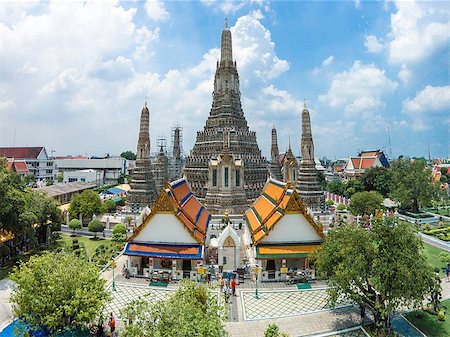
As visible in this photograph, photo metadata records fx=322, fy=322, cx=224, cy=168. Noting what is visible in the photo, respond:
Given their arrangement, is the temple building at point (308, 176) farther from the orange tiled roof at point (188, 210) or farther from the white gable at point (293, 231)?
the white gable at point (293, 231)

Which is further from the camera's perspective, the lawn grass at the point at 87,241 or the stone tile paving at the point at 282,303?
the lawn grass at the point at 87,241

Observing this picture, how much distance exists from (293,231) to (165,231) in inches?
415

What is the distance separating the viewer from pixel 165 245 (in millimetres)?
26156

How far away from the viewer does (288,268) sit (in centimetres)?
2684

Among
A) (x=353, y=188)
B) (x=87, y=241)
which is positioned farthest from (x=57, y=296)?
(x=353, y=188)

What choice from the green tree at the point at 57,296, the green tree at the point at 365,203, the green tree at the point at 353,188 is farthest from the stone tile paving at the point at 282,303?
the green tree at the point at 353,188

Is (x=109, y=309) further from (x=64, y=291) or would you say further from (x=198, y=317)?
(x=198, y=317)

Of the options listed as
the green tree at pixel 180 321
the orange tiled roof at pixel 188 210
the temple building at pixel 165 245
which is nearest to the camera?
the green tree at pixel 180 321

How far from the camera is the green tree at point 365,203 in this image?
47.4 meters

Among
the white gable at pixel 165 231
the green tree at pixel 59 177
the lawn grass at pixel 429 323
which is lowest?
the lawn grass at pixel 429 323

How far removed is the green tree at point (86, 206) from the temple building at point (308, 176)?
32.5 m

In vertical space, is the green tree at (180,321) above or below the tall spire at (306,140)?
below

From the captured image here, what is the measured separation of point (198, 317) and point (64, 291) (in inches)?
291

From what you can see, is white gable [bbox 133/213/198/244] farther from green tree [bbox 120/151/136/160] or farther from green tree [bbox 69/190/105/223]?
green tree [bbox 120/151/136/160]
